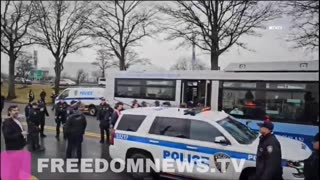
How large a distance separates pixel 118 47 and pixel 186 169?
2454 cm

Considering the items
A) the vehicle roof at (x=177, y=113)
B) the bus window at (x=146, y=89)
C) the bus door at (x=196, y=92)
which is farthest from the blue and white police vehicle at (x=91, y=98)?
the vehicle roof at (x=177, y=113)

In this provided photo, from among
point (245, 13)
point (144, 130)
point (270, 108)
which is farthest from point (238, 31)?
point (144, 130)

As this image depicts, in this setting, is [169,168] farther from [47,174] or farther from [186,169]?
[47,174]

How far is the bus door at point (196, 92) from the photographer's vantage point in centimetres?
1273

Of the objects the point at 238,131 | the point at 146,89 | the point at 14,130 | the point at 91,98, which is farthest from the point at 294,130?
the point at 91,98

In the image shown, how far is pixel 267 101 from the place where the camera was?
422 inches

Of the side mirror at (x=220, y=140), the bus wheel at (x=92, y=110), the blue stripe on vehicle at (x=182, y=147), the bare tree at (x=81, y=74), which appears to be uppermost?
the bare tree at (x=81, y=74)

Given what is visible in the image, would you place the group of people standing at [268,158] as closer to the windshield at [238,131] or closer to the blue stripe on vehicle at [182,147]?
the blue stripe on vehicle at [182,147]

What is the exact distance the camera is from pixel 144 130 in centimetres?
768

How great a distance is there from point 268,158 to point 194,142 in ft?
7.81

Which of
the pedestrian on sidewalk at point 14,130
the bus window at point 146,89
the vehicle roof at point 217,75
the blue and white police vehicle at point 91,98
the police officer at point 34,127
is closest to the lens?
the pedestrian on sidewalk at point 14,130

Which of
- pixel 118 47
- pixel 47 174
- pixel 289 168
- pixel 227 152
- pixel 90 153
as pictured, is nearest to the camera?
pixel 289 168

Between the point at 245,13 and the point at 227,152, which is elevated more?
the point at 245,13

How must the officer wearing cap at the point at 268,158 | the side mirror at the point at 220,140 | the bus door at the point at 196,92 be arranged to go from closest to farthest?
1. the officer wearing cap at the point at 268,158
2. the side mirror at the point at 220,140
3. the bus door at the point at 196,92
